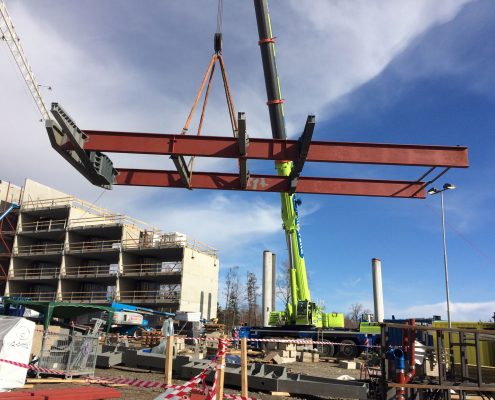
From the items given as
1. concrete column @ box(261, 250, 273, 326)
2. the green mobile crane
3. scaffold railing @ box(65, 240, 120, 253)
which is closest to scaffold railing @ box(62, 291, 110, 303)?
scaffold railing @ box(65, 240, 120, 253)

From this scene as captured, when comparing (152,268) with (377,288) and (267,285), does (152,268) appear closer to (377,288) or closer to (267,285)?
(267,285)

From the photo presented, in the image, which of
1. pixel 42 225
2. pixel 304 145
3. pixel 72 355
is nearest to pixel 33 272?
pixel 42 225

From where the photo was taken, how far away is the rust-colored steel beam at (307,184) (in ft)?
35.7

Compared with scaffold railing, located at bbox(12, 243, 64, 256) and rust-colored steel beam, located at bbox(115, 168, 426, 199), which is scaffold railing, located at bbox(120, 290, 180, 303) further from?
rust-colored steel beam, located at bbox(115, 168, 426, 199)

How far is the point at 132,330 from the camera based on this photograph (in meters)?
33.1

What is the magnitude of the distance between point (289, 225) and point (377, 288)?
624 inches

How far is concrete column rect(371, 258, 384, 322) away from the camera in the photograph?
33.2 m

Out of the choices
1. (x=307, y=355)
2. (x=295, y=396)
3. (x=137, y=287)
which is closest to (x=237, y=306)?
(x=137, y=287)

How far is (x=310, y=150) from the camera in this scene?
942 centimetres

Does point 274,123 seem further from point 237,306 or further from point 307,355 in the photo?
point 237,306

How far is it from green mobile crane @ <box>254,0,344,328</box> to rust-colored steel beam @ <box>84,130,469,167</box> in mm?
958

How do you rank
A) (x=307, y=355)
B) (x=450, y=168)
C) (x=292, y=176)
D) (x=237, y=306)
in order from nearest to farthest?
(x=450, y=168)
(x=292, y=176)
(x=307, y=355)
(x=237, y=306)

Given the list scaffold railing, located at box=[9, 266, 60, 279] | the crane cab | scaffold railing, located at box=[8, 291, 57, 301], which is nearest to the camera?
the crane cab

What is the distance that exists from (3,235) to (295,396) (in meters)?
53.0
